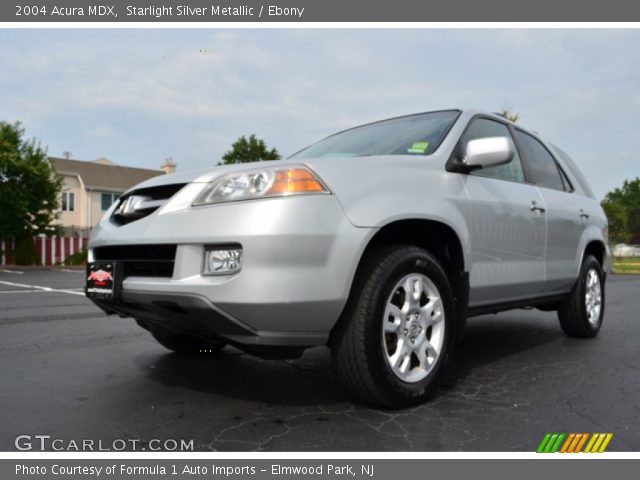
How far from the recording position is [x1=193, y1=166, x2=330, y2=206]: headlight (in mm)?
2496

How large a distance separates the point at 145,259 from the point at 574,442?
2.15 metres

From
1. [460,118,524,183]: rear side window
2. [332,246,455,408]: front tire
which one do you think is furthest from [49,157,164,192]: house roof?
[332,246,455,408]: front tire

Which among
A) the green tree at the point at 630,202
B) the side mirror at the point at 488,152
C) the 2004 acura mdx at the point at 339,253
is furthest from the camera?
the green tree at the point at 630,202

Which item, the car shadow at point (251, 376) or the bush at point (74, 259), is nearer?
the car shadow at point (251, 376)

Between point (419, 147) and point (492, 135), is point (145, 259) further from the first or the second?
point (492, 135)

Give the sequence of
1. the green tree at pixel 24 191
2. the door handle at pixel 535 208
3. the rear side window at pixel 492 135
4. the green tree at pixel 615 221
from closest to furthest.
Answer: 1. the rear side window at pixel 492 135
2. the door handle at pixel 535 208
3. the green tree at pixel 24 191
4. the green tree at pixel 615 221

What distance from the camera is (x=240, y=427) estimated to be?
245cm

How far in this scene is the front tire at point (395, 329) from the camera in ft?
8.36

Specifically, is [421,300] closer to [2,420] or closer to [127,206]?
[127,206]

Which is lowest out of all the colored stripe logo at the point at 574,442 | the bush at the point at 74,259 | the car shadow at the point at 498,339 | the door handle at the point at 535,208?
the bush at the point at 74,259

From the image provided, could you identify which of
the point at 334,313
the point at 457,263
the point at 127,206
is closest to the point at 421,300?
the point at 457,263

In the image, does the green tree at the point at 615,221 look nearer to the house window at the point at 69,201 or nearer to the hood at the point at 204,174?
the house window at the point at 69,201

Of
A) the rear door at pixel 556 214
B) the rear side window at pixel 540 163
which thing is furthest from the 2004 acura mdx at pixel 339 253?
the rear side window at pixel 540 163

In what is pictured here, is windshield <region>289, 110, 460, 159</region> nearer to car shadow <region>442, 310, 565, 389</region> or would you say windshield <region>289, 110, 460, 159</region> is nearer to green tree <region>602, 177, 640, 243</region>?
car shadow <region>442, 310, 565, 389</region>
